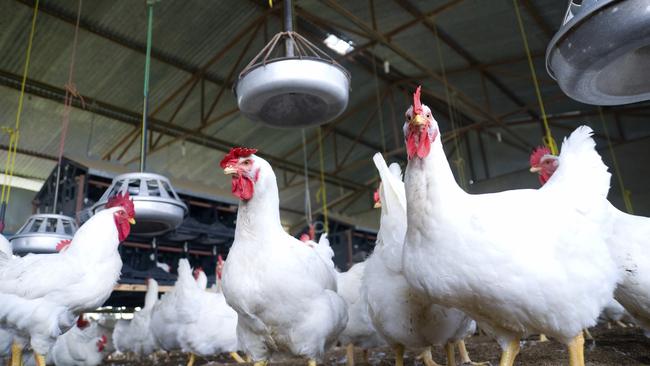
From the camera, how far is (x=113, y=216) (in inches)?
113

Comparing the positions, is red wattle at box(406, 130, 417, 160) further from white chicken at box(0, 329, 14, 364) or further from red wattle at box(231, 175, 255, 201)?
white chicken at box(0, 329, 14, 364)

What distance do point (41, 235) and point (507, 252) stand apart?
9.52 feet

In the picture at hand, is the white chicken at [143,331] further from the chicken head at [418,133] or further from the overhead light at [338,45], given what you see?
the overhead light at [338,45]

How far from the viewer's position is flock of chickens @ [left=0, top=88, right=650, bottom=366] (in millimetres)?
1483

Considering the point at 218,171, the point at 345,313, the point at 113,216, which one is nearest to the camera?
the point at 345,313

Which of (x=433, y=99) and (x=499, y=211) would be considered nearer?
(x=499, y=211)

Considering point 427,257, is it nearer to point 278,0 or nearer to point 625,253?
point 625,253

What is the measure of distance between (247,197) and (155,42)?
19.6 feet

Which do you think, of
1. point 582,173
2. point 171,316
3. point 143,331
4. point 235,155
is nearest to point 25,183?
point 143,331

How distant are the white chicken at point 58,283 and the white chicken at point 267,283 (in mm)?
877

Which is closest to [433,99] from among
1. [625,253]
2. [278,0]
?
[278,0]

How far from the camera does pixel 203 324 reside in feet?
14.0

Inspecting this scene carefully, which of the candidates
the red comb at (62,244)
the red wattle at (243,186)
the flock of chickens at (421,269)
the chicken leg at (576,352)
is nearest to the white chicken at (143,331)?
the flock of chickens at (421,269)

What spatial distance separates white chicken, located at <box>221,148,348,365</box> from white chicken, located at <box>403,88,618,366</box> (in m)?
0.71
